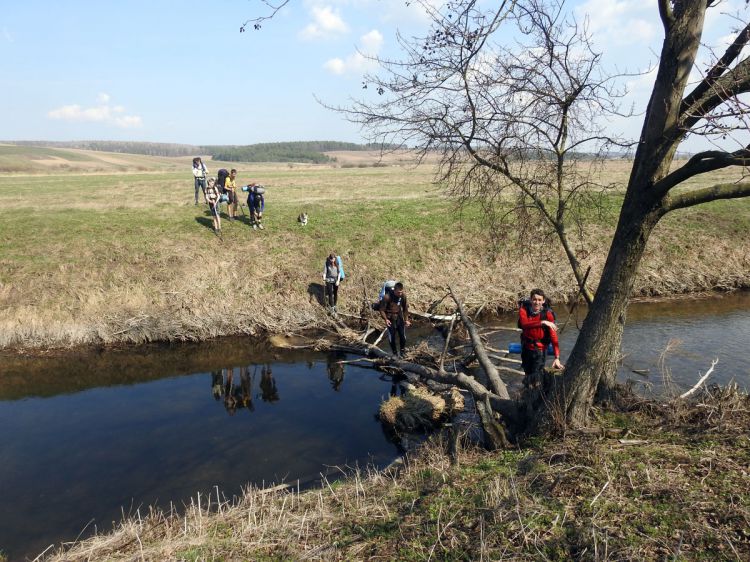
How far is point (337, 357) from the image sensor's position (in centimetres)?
1458

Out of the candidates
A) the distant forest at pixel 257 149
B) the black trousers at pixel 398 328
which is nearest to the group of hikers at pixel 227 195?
the black trousers at pixel 398 328

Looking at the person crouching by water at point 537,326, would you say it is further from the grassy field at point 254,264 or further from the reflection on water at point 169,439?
the grassy field at point 254,264

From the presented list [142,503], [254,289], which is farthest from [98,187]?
[142,503]

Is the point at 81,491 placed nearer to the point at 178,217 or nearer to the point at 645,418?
the point at 645,418

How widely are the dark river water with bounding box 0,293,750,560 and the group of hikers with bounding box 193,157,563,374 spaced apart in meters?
1.71

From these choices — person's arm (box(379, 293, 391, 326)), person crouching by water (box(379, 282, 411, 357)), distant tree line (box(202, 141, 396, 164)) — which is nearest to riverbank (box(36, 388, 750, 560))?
person's arm (box(379, 293, 391, 326))

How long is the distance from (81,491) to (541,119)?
10126 mm

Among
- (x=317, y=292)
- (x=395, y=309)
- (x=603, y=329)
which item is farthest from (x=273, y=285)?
(x=603, y=329)

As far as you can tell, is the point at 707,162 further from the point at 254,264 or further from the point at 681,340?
the point at 254,264

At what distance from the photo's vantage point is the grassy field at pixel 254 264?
15938 millimetres

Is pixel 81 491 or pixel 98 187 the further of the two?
pixel 98 187

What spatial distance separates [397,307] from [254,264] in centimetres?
784

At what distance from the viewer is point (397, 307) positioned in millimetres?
12945

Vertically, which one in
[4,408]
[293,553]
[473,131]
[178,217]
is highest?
[473,131]
